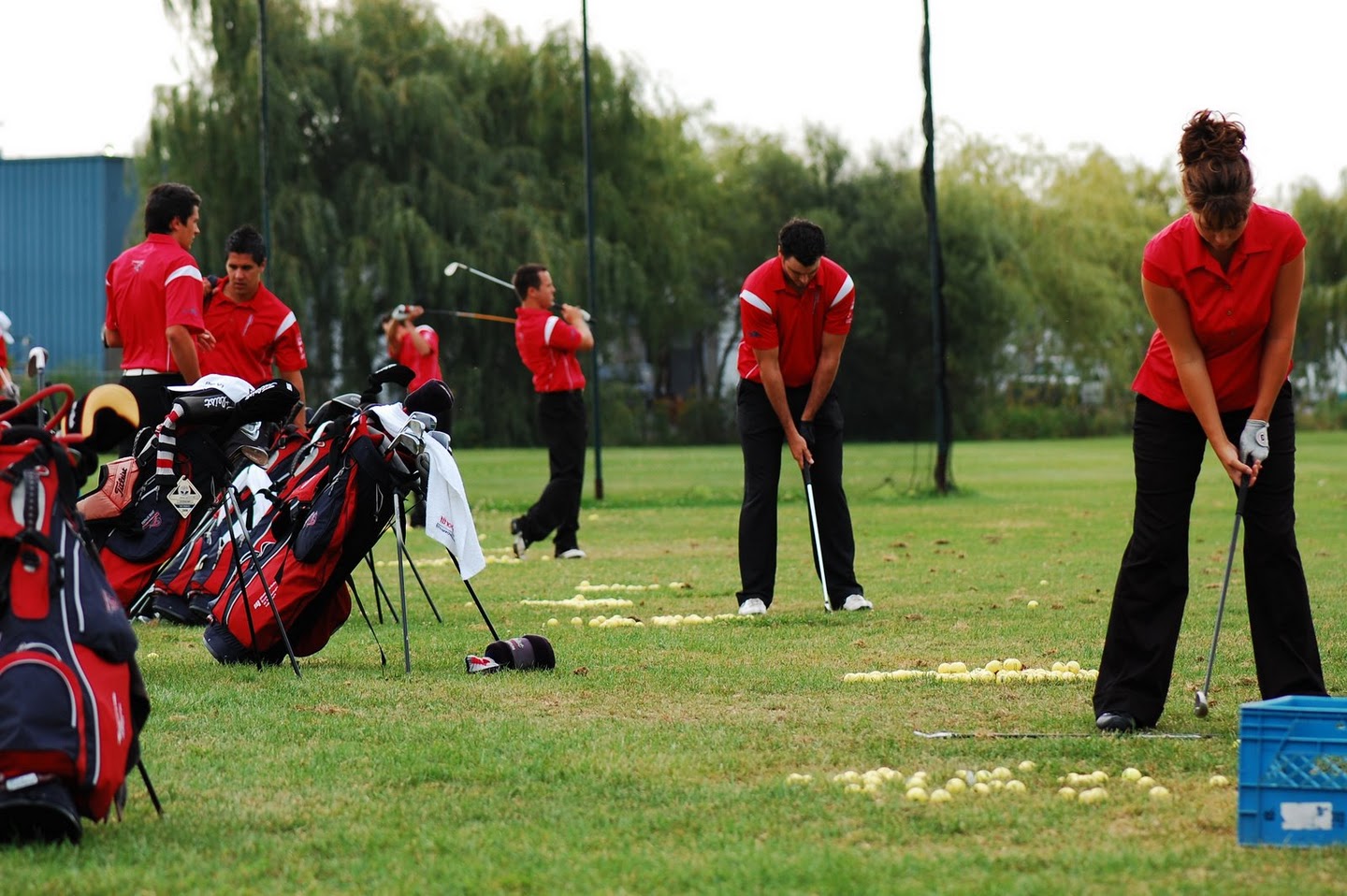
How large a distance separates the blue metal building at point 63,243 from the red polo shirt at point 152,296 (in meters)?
33.7

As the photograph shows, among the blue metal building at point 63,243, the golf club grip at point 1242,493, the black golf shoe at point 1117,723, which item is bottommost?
the black golf shoe at point 1117,723

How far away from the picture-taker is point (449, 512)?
6.86 metres

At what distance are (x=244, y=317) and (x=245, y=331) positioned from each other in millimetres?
79

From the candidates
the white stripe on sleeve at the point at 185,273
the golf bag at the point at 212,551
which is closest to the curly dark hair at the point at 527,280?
the white stripe on sleeve at the point at 185,273

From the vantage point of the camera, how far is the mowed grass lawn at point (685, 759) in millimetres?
3867

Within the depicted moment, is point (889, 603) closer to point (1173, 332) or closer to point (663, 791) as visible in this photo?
point (1173, 332)

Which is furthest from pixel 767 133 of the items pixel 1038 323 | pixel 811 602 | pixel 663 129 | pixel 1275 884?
pixel 1275 884

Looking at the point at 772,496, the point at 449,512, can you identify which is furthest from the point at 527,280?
the point at 449,512

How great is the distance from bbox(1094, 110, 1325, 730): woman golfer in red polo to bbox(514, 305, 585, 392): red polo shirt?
7350 millimetres

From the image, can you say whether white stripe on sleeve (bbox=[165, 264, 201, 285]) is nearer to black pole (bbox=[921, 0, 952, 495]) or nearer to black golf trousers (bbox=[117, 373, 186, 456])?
black golf trousers (bbox=[117, 373, 186, 456])

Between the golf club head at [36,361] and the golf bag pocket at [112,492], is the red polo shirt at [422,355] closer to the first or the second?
the golf club head at [36,361]

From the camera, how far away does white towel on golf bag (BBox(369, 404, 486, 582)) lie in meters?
6.80

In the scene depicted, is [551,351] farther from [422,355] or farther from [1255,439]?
[1255,439]

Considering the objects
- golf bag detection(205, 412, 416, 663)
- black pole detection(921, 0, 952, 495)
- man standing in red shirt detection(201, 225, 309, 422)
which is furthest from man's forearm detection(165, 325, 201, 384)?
black pole detection(921, 0, 952, 495)
